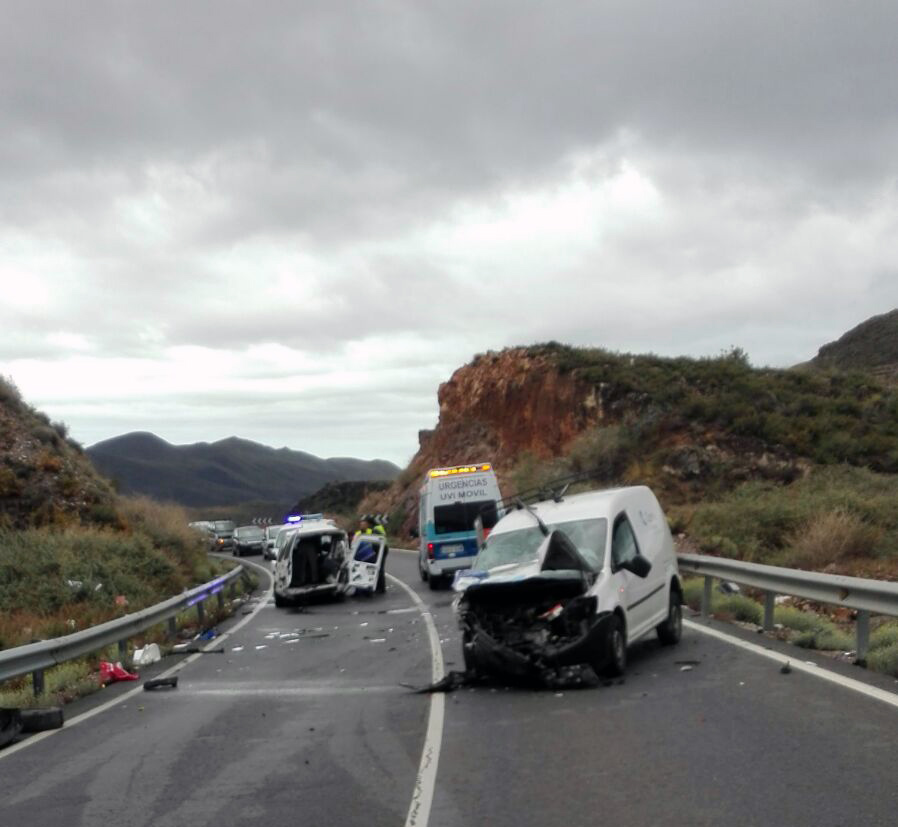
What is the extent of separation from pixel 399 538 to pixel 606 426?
53.5 feet

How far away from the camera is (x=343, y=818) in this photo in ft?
21.5

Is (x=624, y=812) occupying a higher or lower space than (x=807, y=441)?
lower

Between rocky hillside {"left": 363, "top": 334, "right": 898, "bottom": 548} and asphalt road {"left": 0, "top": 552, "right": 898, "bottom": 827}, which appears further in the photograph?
rocky hillside {"left": 363, "top": 334, "right": 898, "bottom": 548}

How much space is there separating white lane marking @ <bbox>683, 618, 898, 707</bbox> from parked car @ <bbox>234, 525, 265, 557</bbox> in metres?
46.5

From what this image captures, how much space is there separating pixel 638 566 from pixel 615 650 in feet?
3.19

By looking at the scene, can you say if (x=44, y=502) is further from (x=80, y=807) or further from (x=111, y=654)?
(x=80, y=807)

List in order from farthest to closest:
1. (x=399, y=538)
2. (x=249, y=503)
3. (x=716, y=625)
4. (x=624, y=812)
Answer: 1. (x=249, y=503)
2. (x=399, y=538)
3. (x=716, y=625)
4. (x=624, y=812)

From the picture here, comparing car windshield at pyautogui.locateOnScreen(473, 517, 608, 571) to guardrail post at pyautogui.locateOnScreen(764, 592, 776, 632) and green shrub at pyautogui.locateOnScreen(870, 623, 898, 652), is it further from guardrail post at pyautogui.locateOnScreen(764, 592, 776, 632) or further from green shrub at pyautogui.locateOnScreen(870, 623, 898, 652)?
green shrub at pyautogui.locateOnScreen(870, 623, 898, 652)

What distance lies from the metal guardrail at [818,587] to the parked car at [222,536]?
2099 inches

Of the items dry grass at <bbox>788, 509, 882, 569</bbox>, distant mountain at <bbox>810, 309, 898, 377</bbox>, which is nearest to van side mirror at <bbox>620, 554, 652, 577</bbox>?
dry grass at <bbox>788, 509, 882, 569</bbox>

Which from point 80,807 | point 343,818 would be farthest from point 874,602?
point 80,807

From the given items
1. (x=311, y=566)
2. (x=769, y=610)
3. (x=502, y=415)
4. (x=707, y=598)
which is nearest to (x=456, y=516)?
(x=311, y=566)

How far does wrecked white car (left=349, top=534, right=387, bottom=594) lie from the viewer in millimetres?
24391

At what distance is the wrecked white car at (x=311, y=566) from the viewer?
77.1 ft
